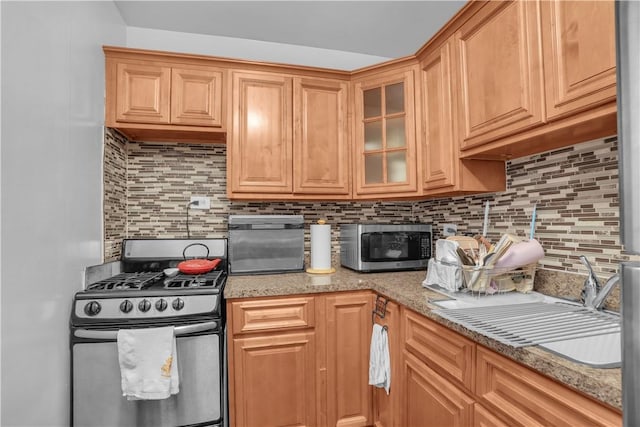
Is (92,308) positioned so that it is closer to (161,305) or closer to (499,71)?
(161,305)

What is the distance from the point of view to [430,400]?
1312 millimetres

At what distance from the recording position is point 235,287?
174 cm

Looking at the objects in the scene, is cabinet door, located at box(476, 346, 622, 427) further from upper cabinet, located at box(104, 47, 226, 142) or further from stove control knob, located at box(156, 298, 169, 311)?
upper cabinet, located at box(104, 47, 226, 142)

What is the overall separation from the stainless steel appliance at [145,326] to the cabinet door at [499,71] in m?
1.48

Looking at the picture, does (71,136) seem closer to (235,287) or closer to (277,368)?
(235,287)

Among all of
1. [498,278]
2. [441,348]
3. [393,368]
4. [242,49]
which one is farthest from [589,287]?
[242,49]

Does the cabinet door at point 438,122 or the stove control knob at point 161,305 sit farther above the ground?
the cabinet door at point 438,122

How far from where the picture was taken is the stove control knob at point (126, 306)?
5.03 feet

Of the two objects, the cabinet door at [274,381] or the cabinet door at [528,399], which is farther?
the cabinet door at [274,381]

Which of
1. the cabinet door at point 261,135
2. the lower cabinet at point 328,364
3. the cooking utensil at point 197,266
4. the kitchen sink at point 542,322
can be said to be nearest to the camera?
the kitchen sink at point 542,322

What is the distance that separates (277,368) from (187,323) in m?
0.51

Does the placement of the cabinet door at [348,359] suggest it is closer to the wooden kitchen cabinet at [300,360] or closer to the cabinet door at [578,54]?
→ the wooden kitchen cabinet at [300,360]

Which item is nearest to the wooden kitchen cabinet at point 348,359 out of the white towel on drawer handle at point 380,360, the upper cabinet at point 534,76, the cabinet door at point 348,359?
the cabinet door at point 348,359

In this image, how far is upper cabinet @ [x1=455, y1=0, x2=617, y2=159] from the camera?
3.34ft
